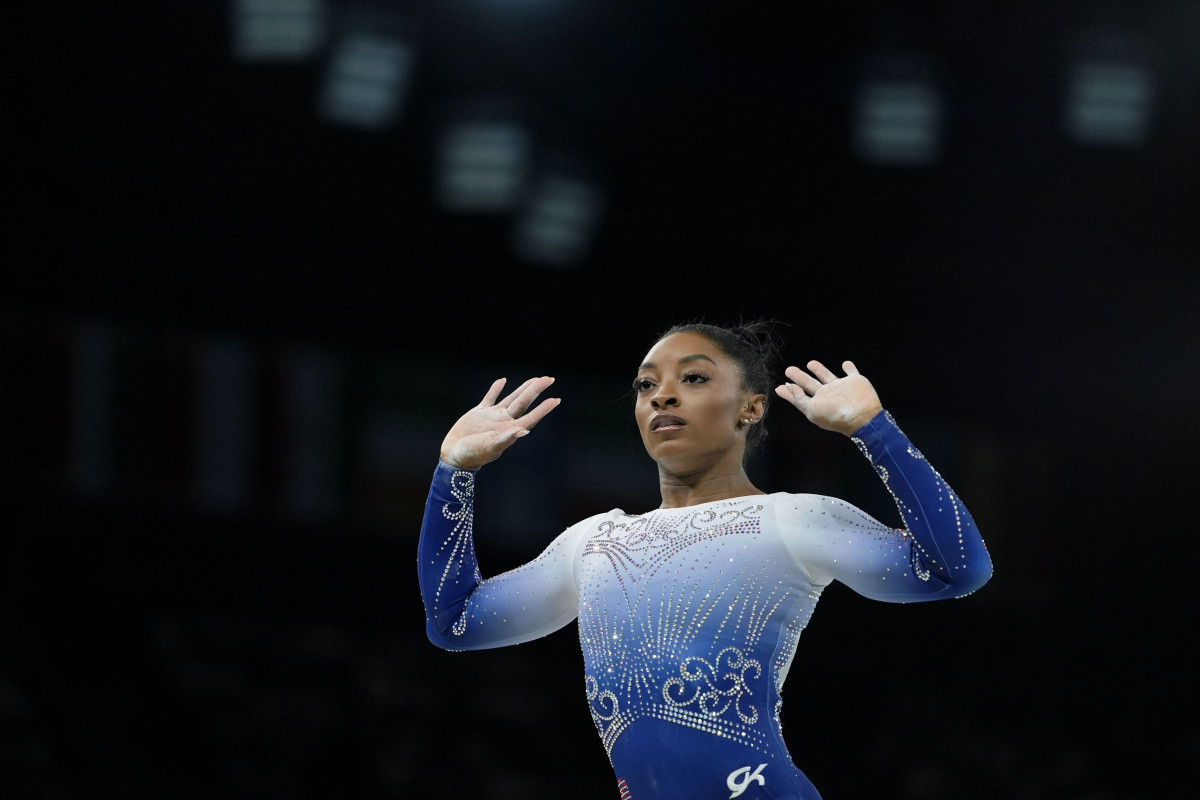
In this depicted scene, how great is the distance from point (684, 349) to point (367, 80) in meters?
5.28

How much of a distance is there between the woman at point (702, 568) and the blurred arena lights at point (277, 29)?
15.8ft

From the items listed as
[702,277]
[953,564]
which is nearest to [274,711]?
[702,277]

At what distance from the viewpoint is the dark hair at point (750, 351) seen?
9.54ft

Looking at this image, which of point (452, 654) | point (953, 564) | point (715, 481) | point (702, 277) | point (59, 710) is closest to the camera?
point (953, 564)

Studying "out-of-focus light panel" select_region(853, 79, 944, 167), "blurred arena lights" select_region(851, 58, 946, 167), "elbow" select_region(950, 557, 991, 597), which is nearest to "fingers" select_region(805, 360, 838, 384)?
"elbow" select_region(950, 557, 991, 597)

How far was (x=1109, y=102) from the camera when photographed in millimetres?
7805

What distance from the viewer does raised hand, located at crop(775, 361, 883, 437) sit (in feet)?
8.01

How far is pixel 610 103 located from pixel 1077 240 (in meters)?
3.34

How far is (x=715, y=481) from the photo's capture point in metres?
2.82

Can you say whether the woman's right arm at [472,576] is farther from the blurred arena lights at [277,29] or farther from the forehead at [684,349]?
the blurred arena lights at [277,29]

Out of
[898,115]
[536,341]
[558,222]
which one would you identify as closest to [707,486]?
[898,115]

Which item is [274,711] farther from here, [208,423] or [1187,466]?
[1187,466]

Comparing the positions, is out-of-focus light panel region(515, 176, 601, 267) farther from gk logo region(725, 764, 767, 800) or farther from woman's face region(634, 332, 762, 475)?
gk logo region(725, 764, 767, 800)

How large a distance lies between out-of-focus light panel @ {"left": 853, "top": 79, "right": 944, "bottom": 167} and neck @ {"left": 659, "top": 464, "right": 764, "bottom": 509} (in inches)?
224
